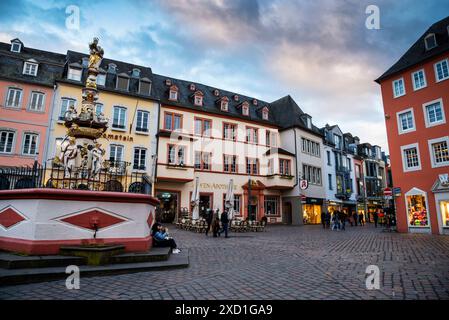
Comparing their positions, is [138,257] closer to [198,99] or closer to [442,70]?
[442,70]

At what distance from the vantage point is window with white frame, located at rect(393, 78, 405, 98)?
75.9ft

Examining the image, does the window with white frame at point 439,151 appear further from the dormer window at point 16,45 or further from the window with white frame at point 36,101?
the dormer window at point 16,45

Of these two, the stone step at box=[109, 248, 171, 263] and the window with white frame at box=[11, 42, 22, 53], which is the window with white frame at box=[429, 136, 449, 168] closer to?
the stone step at box=[109, 248, 171, 263]

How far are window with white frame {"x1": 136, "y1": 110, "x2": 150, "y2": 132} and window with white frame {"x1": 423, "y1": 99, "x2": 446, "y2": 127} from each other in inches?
927

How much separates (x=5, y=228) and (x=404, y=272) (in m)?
10.5

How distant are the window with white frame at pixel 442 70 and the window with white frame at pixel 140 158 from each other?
24540mm

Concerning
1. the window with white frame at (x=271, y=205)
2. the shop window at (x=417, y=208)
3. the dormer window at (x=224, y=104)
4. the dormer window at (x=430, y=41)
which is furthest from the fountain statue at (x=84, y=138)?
the window with white frame at (x=271, y=205)

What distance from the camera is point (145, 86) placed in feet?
95.8

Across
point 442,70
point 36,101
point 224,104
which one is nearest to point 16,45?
point 36,101

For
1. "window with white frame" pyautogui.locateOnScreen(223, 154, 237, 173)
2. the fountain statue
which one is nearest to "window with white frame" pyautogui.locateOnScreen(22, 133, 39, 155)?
the fountain statue

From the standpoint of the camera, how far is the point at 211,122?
3169cm
